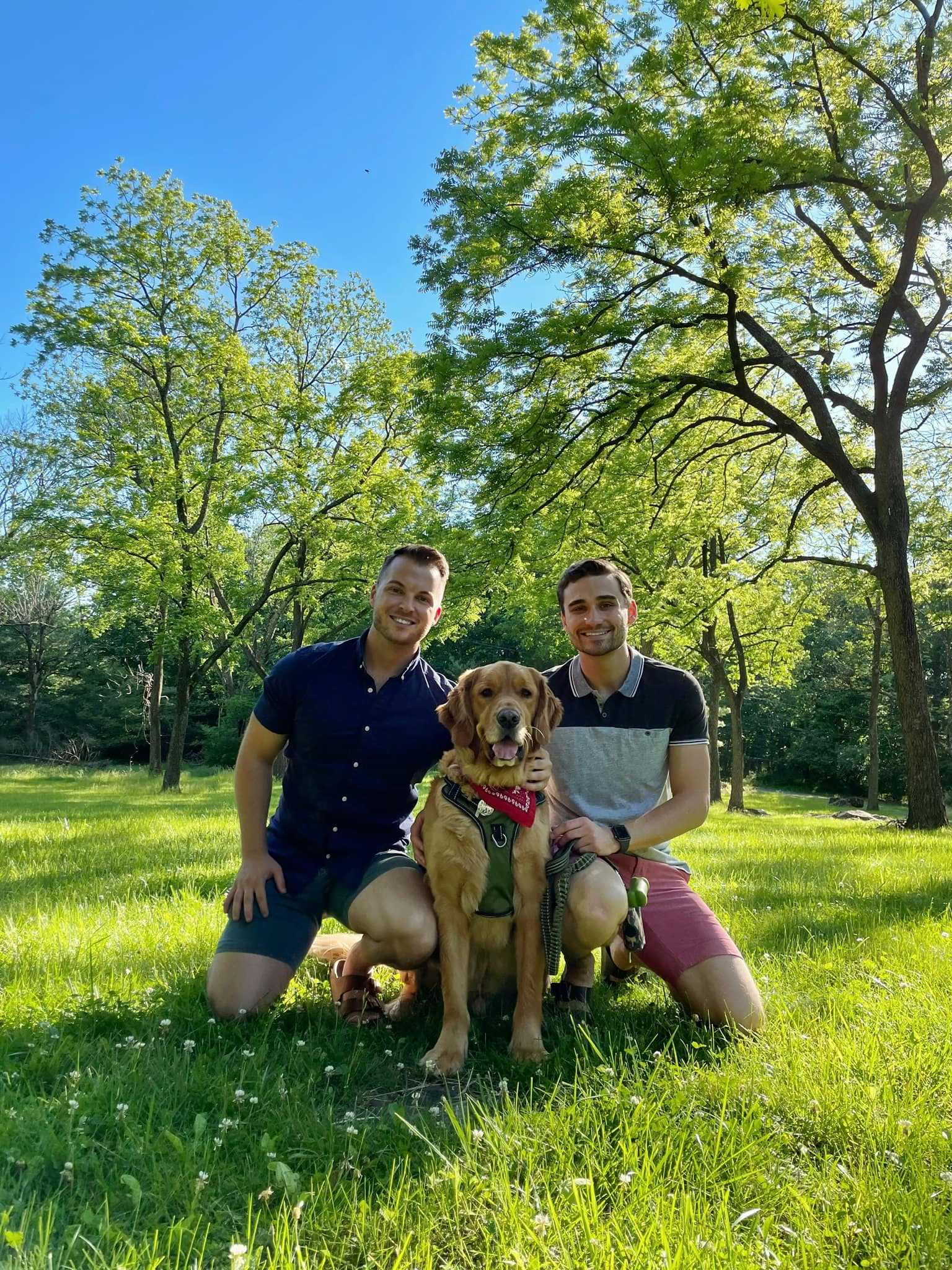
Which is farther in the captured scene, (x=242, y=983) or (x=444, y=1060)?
(x=242, y=983)

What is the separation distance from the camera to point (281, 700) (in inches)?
137

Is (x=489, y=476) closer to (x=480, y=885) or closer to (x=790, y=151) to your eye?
(x=790, y=151)

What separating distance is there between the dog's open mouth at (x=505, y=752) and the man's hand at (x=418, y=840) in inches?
17.8

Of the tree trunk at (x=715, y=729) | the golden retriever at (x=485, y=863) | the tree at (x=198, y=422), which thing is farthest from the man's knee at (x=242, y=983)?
the tree trunk at (x=715, y=729)

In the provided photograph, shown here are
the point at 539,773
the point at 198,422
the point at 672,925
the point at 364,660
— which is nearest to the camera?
the point at 539,773

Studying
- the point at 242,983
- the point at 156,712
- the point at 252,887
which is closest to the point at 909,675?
the point at 252,887

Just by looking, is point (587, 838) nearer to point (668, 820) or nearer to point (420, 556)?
point (668, 820)

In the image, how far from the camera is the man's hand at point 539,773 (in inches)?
118

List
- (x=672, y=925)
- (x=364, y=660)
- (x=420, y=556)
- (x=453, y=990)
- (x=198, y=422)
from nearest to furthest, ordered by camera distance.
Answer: (x=453, y=990), (x=672, y=925), (x=420, y=556), (x=364, y=660), (x=198, y=422)

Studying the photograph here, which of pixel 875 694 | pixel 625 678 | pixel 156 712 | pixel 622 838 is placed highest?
pixel 875 694

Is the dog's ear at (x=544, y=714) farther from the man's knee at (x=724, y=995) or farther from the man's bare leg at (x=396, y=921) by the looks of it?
the man's knee at (x=724, y=995)

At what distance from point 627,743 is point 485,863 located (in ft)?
3.08

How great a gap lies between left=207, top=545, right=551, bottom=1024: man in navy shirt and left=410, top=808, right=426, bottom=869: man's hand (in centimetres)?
6

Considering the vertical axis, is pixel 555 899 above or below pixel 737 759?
above
